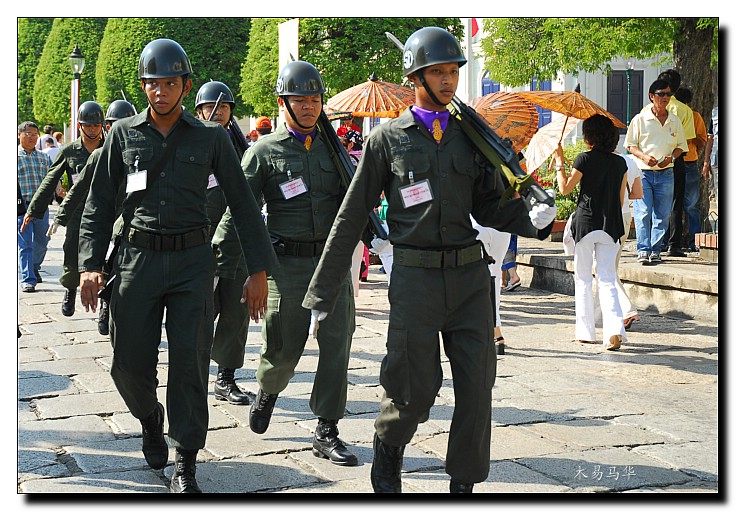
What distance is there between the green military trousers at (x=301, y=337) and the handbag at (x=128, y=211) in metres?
0.87

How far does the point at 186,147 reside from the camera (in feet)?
17.6

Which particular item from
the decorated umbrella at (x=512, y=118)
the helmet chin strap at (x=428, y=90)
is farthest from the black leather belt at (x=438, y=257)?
the decorated umbrella at (x=512, y=118)

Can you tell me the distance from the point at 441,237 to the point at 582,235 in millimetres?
4540

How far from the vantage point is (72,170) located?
10141 mm

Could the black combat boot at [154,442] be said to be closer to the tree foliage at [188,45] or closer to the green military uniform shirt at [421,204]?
the green military uniform shirt at [421,204]

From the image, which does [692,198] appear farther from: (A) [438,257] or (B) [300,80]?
(A) [438,257]

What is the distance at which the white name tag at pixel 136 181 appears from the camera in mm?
5312

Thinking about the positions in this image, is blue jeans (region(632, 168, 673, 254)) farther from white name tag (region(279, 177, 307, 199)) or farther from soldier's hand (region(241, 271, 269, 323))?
soldier's hand (region(241, 271, 269, 323))

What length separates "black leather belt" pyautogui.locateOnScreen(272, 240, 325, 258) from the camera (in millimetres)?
6094

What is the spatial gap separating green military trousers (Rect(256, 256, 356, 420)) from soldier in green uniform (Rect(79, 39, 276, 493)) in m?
0.60

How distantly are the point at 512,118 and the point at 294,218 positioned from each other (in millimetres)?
3951

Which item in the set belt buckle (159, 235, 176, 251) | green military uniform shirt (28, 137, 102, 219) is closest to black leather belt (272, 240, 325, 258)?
belt buckle (159, 235, 176, 251)

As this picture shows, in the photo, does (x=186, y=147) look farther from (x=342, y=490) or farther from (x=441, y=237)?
(x=342, y=490)

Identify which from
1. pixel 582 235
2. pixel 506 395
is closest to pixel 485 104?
pixel 582 235
